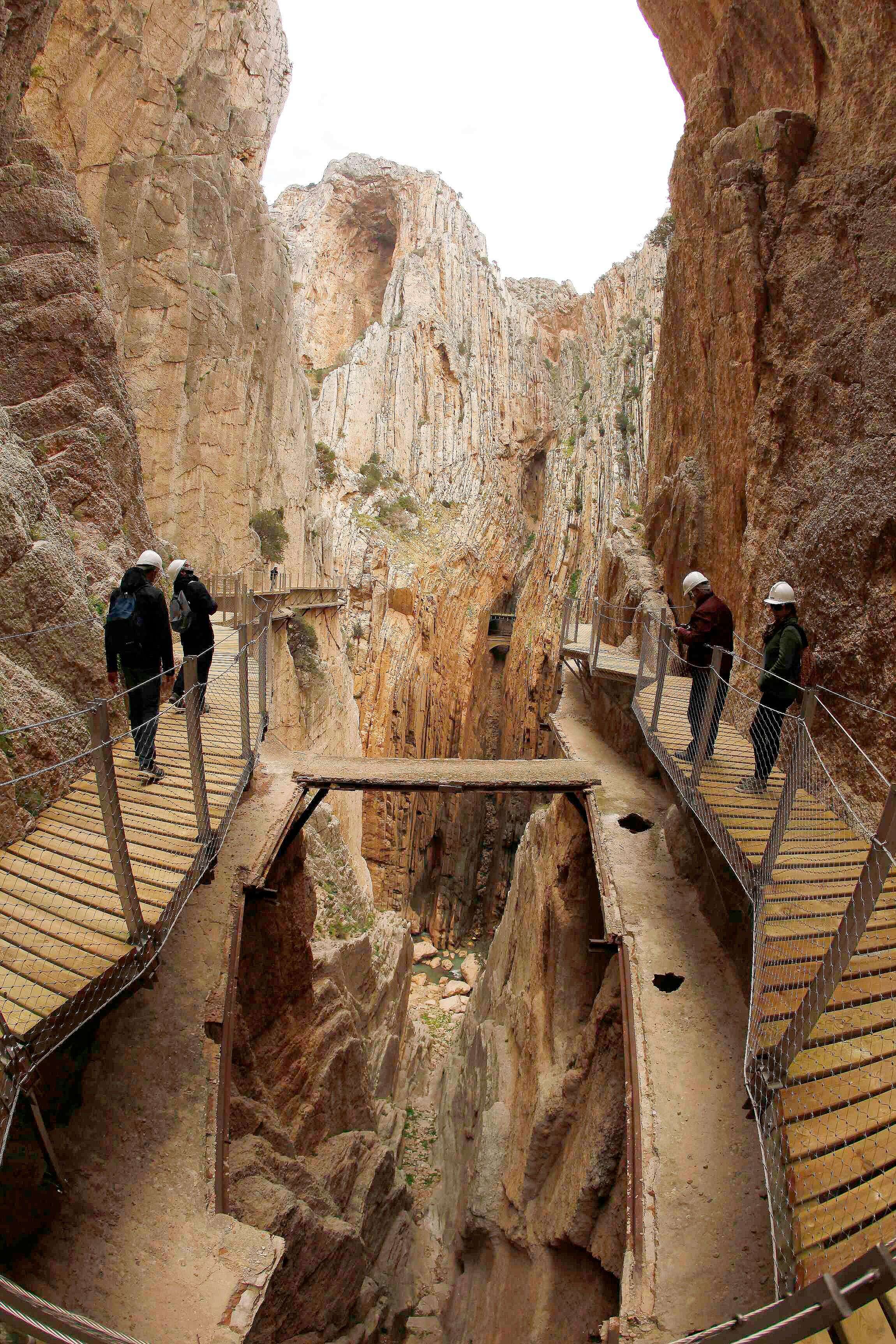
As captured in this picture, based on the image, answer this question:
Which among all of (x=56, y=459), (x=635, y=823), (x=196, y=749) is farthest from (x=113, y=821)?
(x=56, y=459)

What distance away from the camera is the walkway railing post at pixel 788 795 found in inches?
177

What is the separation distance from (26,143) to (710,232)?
33.8 feet

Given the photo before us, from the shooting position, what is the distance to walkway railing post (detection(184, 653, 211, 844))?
5.00 meters

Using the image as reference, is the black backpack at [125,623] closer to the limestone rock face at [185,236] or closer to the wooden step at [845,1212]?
the wooden step at [845,1212]

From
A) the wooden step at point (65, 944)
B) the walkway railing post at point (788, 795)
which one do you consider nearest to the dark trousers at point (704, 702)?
the walkway railing post at point (788, 795)

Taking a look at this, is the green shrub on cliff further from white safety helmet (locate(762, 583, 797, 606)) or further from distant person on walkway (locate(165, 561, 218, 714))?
white safety helmet (locate(762, 583, 797, 606))

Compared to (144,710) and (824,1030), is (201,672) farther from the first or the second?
(824,1030)

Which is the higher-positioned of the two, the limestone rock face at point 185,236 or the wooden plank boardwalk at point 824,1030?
the limestone rock face at point 185,236

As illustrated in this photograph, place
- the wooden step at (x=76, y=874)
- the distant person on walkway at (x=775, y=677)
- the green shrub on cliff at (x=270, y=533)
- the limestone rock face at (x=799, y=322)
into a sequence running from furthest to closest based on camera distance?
1. the green shrub on cliff at (x=270, y=533)
2. the limestone rock face at (x=799, y=322)
3. the distant person on walkway at (x=775, y=677)
4. the wooden step at (x=76, y=874)

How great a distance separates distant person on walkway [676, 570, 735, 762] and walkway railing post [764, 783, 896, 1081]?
3071 mm

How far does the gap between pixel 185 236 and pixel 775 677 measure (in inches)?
833

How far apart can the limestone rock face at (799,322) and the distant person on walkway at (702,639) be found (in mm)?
1046

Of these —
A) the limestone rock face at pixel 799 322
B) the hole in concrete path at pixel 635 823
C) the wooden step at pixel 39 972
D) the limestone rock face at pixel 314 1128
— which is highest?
the limestone rock face at pixel 799 322

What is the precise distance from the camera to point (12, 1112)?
294 cm
